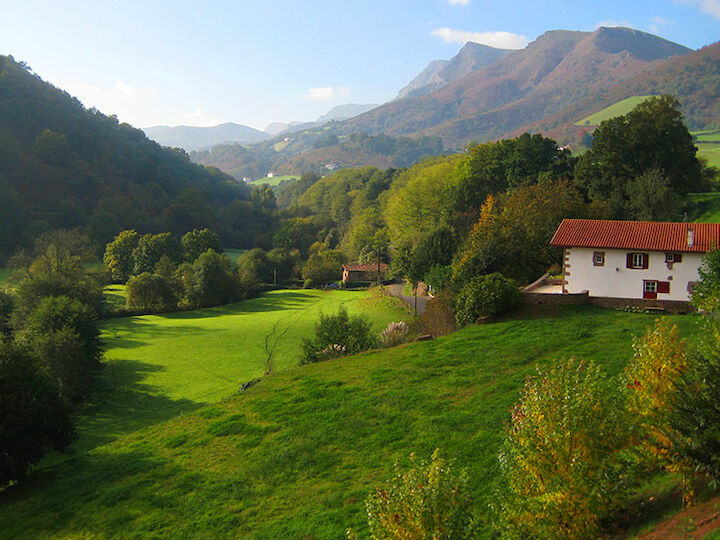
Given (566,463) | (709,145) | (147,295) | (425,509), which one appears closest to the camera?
(425,509)

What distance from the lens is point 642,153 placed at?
46.2 meters

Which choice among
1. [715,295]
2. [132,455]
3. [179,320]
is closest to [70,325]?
[132,455]

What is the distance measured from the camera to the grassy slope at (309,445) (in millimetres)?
13883

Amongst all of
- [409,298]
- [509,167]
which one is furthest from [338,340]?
[509,167]

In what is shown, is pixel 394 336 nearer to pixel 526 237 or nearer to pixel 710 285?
Result: pixel 526 237

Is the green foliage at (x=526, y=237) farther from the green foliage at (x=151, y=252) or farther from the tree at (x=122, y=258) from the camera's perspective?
the tree at (x=122, y=258)

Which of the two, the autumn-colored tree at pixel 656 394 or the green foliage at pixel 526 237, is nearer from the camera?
the autumn-colored tree at pixel 656 394

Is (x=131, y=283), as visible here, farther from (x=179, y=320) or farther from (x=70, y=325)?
(x=70, y=325)

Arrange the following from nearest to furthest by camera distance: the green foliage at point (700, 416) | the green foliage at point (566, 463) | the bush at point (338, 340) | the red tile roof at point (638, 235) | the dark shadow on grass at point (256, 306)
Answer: the green foliage at point (566, 463), the green foliage at point (700, 416), the red tile roof at point (638, 235), the bush at point (338, 340), the dark shadow on grass at point (256, 306)

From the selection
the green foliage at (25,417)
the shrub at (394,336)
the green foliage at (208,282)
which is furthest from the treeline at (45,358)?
the shrub at (394,336)

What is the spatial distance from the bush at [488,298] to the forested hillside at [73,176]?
261 feet

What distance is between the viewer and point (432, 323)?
29375 millimetres

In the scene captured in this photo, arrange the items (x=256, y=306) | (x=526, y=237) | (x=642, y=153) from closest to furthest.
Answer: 1. (x=526, y=237)
2. (x=642, y=153)
3. (x=256, y=306)

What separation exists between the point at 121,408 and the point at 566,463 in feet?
87.4
